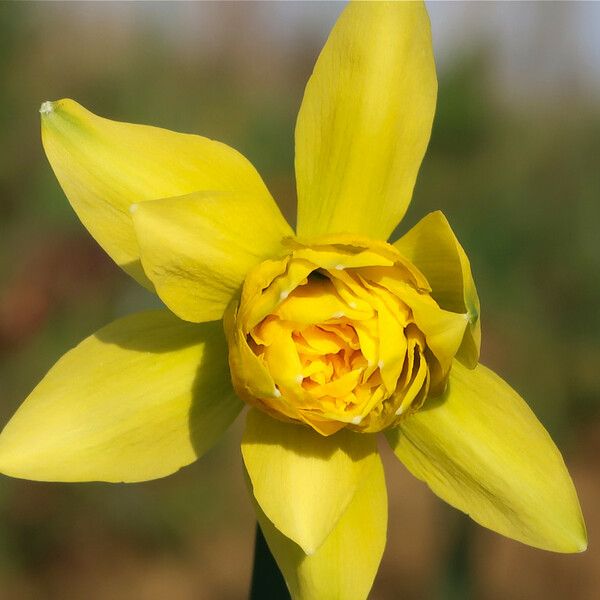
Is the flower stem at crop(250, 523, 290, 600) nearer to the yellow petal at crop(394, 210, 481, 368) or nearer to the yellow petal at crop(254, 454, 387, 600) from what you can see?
the yellow petal at crop(254, 454, 387, 600)

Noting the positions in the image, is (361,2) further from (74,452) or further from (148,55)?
(148,55)

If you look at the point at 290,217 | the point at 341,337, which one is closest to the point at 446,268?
the point at 341,337

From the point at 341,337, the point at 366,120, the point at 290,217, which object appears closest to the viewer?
the point at 341,337

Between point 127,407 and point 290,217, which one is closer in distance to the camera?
point 127,407

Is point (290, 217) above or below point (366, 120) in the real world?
below

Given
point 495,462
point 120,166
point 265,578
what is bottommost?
point 265,578

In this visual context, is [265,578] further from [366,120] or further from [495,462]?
[366,120]

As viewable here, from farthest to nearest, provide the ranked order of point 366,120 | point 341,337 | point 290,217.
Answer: point 290,217
point 366,120
point 341,337
